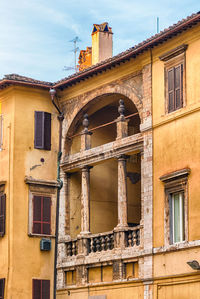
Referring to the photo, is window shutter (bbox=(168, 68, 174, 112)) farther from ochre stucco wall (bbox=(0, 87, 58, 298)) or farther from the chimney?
the chimney

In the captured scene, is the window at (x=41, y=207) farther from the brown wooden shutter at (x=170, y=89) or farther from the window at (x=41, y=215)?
the brown wooden shutter at (x=170, y=89)

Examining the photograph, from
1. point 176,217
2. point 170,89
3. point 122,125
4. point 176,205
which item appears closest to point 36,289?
point 122,125

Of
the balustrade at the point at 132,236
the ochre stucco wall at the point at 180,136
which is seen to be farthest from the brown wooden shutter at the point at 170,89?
the balustrade at the point at 132,236

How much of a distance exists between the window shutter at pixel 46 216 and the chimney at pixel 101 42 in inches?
308

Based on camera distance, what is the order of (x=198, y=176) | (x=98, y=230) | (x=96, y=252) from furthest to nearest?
(x=98, y=230) → (x=96, y=252) → (x=198, y=176)

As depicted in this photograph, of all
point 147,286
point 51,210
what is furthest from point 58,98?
point 147,286

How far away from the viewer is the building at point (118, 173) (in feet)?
89.8

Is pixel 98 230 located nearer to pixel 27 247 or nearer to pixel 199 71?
pixel 27 247

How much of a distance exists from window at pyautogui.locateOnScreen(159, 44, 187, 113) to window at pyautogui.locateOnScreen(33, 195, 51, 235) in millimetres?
6817

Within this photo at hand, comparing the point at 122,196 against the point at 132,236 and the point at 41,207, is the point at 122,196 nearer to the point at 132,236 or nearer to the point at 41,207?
the point at 132,236

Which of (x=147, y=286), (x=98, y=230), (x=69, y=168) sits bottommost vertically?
(x=147, y=286)

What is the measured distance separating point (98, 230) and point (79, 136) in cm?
374

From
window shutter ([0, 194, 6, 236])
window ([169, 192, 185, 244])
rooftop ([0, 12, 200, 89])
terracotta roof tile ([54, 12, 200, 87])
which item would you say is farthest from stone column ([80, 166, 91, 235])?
window ([169, 192, 185, 244])

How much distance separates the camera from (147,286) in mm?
28297
